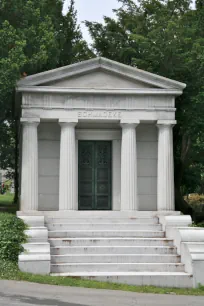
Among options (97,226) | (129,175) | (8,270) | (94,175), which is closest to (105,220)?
(97,226)

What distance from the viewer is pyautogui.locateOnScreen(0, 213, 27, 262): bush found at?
13.6 metres

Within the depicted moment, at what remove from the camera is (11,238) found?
1397 centimetres

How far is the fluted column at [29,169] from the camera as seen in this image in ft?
58.4

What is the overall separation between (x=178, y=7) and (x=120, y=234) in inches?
593

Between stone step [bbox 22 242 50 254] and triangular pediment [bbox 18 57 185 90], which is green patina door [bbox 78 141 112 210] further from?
stone step [bbox 22 242 50 254]

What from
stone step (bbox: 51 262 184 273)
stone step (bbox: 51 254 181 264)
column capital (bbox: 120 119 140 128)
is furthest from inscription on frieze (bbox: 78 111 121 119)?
stone step (bbox: 51 262 184 273)

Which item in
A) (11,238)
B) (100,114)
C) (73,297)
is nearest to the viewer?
(73,297)

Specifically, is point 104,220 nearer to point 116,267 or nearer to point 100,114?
point 116,267

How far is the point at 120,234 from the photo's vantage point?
1583 centimetres

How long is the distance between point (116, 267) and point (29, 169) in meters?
5.37

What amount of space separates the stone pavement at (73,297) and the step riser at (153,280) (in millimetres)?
1206

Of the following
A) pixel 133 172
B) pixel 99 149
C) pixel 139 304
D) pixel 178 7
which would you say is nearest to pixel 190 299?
pixel 139 304

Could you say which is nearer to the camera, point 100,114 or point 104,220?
point 104,220

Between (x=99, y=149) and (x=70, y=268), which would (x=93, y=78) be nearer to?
(x=99, y=149)
